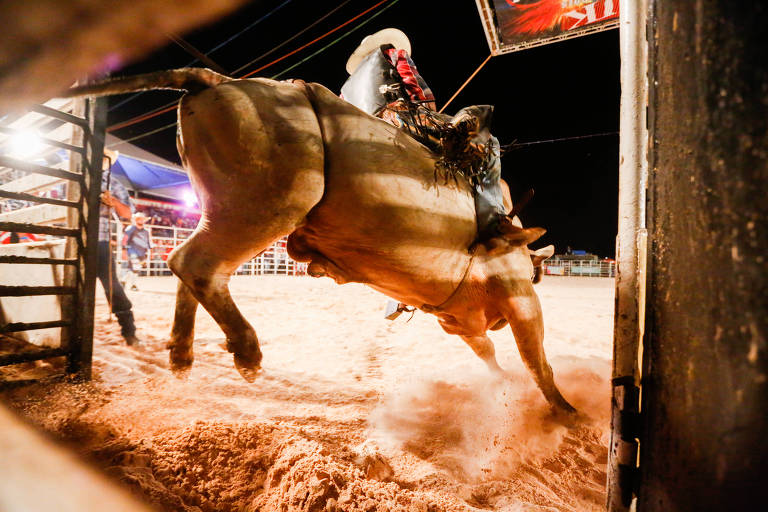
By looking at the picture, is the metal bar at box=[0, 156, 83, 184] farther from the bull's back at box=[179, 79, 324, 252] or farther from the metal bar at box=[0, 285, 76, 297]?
the bull's back at box=[179, 79, 324, 252]

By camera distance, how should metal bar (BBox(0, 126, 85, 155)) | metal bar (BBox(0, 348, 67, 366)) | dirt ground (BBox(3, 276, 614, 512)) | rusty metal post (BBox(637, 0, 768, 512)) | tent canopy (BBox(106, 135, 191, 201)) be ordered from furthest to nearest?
1. tent canopy (BBox(106, 135, 191, 201))
2. metal bar (BBox(0, 126, 85, 155))
3. metal bar (BBox(0, 348, 67, 366))
4. dirt ground (BBox(3, 276, 614, 512))
5. rusty metal post (BBox(637, 0, 768, 512))

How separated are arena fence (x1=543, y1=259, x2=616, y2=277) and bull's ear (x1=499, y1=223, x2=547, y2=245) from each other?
23.8 metres

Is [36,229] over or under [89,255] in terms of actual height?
over

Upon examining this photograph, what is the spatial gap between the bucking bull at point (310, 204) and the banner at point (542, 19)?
3.81m

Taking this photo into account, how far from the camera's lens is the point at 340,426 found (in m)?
2.28

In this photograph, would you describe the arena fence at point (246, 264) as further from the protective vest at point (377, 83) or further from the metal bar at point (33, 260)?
the protective vest at point (377, 83)

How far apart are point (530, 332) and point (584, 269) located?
25.1 meters

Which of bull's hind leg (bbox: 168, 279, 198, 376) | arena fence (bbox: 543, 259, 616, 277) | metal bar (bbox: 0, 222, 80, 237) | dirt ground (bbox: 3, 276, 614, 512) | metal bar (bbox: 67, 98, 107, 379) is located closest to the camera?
dirt ground (bbox: 3, 276, 614, 512)

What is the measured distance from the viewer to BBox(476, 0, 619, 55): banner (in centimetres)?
419

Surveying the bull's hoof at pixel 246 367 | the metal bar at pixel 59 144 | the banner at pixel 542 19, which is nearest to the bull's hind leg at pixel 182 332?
the bull's hoof at pixel 246 367

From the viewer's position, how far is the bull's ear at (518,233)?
2.24 metres

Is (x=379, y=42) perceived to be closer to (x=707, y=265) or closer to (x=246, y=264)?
(x=707, y=265)

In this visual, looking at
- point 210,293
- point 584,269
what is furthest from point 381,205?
point 584,269

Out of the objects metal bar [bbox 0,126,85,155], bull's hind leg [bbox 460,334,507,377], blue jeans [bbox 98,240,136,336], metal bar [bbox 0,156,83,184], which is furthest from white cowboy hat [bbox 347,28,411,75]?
blue jeans [bbox 98,240,136,336]
